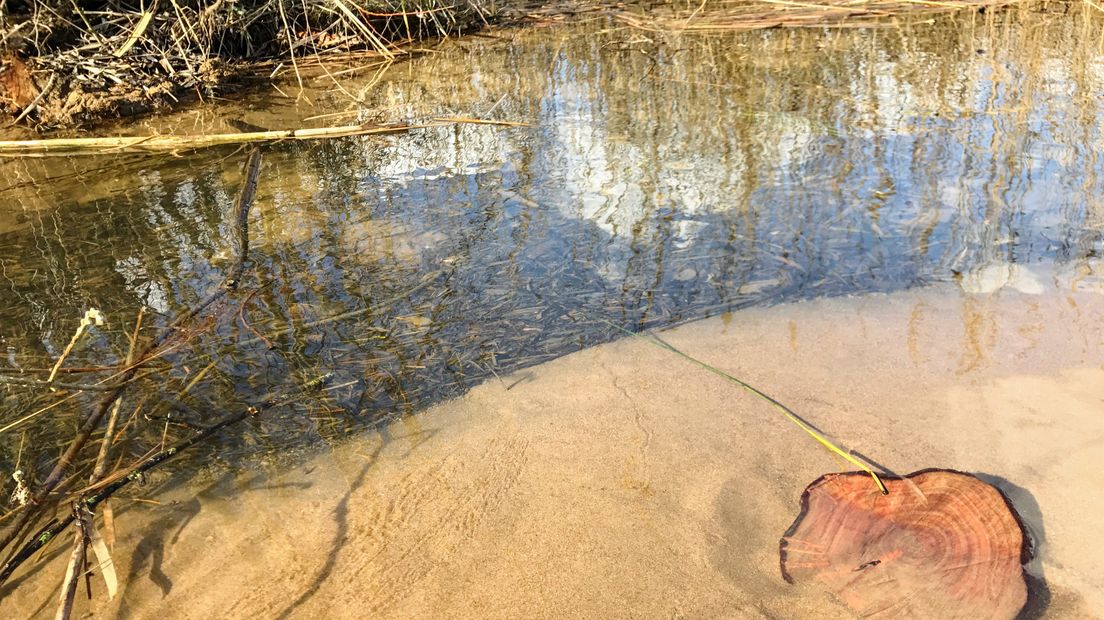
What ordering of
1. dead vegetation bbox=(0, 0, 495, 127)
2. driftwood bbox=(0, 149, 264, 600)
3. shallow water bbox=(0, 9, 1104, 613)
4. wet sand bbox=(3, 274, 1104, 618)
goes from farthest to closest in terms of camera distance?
dead vegetation bbox=(0, 0, 495, 127) → shallow water bbox=(0, 9, 1104, 613) → driftwood bbox=(0, 149, 264, 600) → wet sand bbox=(3, 274, 1104, 618)

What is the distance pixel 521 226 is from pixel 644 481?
5.00ft

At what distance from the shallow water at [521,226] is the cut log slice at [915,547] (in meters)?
0.69

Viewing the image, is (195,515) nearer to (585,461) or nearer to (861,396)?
(585,461)

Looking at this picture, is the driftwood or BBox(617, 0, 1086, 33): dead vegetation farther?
BBox(617, 0, 1086, 33): dead vegetation

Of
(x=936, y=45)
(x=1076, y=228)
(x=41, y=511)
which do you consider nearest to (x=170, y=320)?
(x=41, y=511)

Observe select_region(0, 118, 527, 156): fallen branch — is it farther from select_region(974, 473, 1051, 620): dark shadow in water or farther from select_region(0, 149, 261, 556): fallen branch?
select_region(974, 473, 1051, 620): dark shadow in water

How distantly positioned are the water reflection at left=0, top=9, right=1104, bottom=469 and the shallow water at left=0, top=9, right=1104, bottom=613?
12mm

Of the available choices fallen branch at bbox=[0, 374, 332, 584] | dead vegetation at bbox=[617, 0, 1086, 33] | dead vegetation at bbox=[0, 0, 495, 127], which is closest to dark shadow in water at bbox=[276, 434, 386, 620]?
fallen branch at bbox=[0, 374, 332, 584]

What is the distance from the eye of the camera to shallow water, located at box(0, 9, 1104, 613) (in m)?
2.56

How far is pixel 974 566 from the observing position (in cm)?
166

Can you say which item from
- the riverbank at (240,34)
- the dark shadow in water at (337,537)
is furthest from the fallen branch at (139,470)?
the riverbank at (240,34)

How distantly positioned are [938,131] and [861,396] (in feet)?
7.87

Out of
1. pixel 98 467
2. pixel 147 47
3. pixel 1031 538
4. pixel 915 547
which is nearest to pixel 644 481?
pixel 915 547

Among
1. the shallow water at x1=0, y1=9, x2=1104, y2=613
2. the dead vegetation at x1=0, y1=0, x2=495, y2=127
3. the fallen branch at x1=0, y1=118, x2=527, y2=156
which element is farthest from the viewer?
the dead vegetation at x1=0, y1=0, x2=495, y2=127
